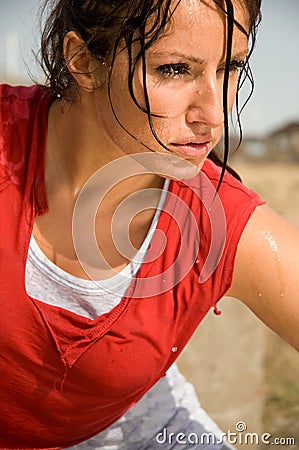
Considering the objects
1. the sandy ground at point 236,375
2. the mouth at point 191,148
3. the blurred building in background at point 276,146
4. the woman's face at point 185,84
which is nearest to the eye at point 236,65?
the woman's face at point 185,84

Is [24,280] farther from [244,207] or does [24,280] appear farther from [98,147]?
[244,207]

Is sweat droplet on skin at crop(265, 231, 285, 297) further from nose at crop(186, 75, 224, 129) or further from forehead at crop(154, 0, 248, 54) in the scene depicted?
forehead at crop(154, 0, 248, 54)

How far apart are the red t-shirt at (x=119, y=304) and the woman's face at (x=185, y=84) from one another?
167mm

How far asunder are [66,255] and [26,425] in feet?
1.28

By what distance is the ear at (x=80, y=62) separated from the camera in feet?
4.32

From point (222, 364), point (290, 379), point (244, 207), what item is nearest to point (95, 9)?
point (244, 207)

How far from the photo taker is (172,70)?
120cm

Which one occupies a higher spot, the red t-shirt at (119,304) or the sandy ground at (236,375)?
the red t-shirt at (119,304)

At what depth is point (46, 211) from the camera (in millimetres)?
1457

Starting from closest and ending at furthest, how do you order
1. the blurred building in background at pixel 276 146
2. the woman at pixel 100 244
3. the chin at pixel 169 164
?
the chin at pixel 169 164, the woman at pixel 100 244, the blurred building in background at pixel 276 146

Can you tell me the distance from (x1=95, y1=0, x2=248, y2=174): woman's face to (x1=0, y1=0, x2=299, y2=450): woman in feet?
0.07

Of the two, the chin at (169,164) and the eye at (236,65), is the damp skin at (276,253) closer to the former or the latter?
the chin at (169,164)

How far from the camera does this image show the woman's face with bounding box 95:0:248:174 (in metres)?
1.17

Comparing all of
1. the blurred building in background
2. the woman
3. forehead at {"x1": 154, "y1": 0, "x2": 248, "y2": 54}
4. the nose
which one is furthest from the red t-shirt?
the blurred building in background
